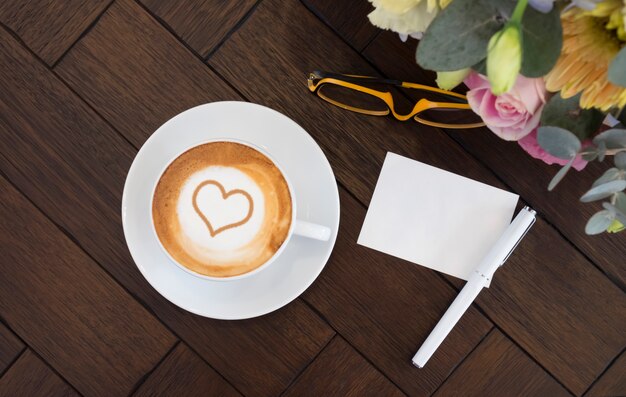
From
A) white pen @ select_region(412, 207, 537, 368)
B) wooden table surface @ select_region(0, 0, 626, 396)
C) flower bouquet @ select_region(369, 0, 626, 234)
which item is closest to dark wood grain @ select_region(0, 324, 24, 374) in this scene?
wooden table surface @ select_region(0, 0, 626, 396)

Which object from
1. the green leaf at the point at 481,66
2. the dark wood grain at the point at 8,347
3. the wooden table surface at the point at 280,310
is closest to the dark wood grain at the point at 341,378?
the wooden table surface at the point at 280,310

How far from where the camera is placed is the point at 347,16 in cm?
78

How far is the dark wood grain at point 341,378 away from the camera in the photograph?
2.69 ft

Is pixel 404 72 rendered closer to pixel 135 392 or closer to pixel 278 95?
pixel 278 95

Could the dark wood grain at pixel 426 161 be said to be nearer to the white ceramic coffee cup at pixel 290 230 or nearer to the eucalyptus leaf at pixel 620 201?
the white ceramic coffee cup at pixel 290 230

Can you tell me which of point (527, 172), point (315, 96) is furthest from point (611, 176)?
point (315, 96)

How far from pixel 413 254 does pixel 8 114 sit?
22.0 inches

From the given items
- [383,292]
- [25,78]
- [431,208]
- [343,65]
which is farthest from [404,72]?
[25,78]

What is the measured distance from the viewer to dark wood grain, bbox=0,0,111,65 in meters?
0.78

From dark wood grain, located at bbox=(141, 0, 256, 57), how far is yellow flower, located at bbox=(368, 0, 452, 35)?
0.95 feet

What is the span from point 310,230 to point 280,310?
0.18 meters

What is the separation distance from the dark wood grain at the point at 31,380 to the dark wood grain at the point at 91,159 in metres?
0.16

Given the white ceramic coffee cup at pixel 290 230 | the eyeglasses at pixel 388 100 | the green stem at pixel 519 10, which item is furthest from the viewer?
the eyeglasses at pixel 388 100

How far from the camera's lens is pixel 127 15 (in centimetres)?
78
